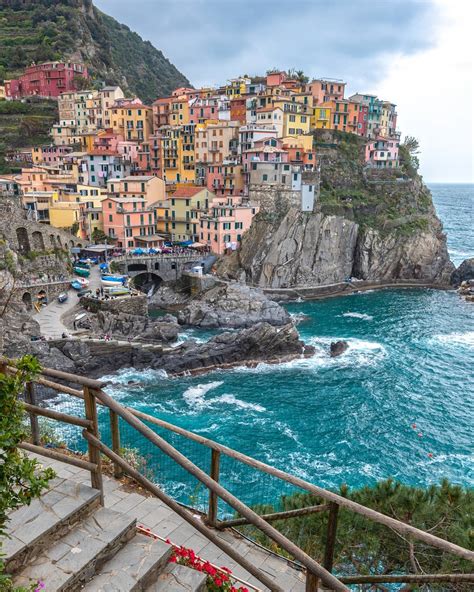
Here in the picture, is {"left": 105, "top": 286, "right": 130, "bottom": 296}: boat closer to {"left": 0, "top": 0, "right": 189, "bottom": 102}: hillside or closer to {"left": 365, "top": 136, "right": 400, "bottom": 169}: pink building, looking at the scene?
{"left": 365, "top": 136, "right": 400, "bottom": 169}: pink building

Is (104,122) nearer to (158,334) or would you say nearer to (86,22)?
(86,22)

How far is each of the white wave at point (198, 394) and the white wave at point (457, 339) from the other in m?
22.9

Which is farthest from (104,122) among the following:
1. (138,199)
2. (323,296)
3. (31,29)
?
(323,296)

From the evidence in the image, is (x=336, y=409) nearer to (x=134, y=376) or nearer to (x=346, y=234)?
(x=134, y=376)

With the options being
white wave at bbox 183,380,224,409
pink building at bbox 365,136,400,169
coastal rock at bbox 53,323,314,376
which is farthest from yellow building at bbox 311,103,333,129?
white wave at bbox 183,380,224,409

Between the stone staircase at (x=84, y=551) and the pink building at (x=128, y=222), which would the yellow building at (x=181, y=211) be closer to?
the pink building at (x=128, y=222)

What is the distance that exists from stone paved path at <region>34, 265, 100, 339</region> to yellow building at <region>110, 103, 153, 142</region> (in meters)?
38.2

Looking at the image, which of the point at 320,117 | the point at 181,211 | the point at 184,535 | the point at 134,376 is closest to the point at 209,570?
the point at 184,535

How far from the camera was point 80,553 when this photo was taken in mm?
3742

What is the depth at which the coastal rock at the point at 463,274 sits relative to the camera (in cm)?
6088

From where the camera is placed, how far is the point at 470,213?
6176 inches

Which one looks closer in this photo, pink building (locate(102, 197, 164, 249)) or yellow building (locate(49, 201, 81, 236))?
yellow building (locate(49, 201, 81, 236))

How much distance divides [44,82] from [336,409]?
3523 inches

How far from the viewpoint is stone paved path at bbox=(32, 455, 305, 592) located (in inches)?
189
